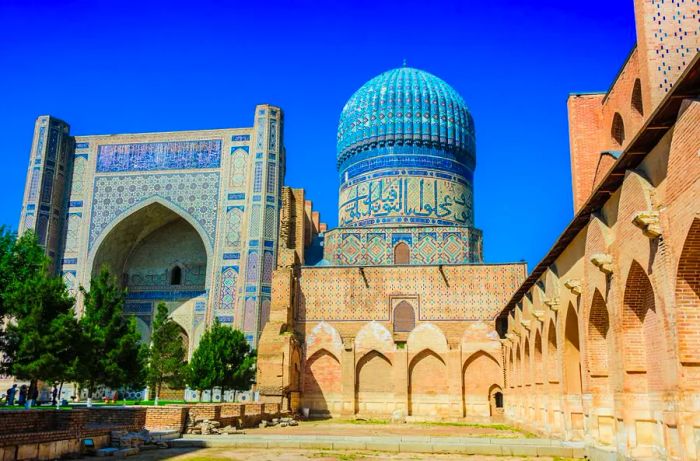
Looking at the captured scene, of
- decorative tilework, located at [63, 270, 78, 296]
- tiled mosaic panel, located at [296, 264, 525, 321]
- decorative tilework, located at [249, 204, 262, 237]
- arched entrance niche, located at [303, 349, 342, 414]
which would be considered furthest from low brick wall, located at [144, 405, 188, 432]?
decorative tilework, located at [63, 270, 78, 296]

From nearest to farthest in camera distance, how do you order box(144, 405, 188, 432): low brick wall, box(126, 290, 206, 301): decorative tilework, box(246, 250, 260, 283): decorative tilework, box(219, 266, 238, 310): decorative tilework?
box(144, 405, 188, 432): low brick wall, box(246, 250, 260, 283): decorative tilework, box(219, 266, 238, 310): decorative tilework, box(126, 290, 206, 301): decorative tilework

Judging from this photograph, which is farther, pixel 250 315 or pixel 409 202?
pixel 409 202

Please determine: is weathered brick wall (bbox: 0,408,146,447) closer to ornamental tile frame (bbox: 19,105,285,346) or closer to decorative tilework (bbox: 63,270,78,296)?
ornamental tile frame (bbox: 19,105,285,346)

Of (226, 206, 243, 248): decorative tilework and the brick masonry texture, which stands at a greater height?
(226, 206, 243, 248): decorative tilework

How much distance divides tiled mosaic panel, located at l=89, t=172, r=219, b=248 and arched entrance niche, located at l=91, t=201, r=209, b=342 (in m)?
0.37

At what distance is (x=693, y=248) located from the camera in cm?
609

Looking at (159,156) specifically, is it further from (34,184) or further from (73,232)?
(34,184)

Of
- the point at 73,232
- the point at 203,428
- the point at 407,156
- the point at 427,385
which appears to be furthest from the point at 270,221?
the point at 203,428

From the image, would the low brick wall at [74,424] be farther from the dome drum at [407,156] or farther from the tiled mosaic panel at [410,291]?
the dome drum at [407,156]

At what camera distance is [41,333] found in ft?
45.2

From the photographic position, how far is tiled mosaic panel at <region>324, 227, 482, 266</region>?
23859 millimetres

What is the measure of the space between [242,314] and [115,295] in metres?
6.17

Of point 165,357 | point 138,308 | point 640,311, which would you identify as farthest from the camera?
point 138,308

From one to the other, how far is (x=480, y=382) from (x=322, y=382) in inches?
180
